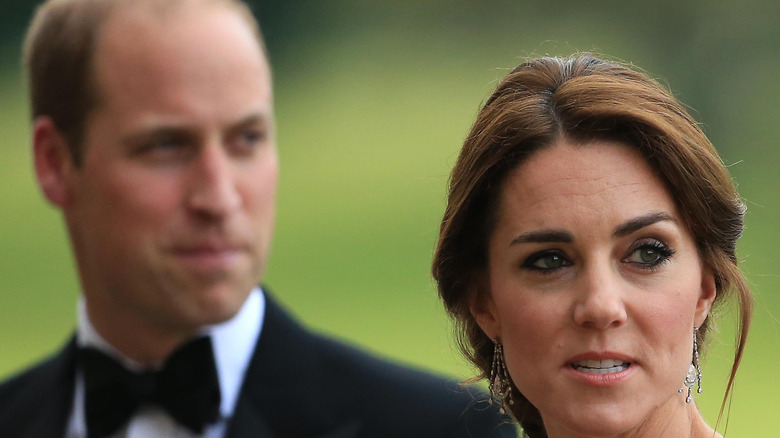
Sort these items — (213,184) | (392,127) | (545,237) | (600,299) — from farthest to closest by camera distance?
(392,127), (545,237), (600,299), (213,184)

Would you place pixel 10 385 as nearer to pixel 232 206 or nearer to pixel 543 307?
pixel 232 206

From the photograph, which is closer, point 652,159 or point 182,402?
point 182,402

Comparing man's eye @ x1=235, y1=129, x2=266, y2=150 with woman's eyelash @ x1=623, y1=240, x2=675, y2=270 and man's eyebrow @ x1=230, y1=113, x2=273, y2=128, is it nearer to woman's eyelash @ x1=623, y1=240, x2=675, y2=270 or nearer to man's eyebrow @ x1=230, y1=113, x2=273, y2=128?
man's eyebrow @ x1=230, y1=113, x2=273, y2=128

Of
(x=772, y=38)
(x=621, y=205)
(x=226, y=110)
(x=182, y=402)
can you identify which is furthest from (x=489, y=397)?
(x=772, y=38)

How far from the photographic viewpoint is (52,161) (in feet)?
6.58

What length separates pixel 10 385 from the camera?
2.13 metres

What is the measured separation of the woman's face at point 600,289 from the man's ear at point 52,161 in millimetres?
824

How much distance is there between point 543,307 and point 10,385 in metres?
0.96

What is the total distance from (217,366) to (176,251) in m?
0.24

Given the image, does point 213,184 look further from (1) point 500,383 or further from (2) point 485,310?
(1) point 500,383

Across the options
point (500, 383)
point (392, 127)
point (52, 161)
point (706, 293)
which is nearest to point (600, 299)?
point (706, 293)

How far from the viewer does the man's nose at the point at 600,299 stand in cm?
210

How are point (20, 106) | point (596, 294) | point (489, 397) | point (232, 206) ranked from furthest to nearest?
point (20, 106)
point (489, 397)
point (596, 294)
point (232, 206)

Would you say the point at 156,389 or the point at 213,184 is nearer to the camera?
the point at 213,184
